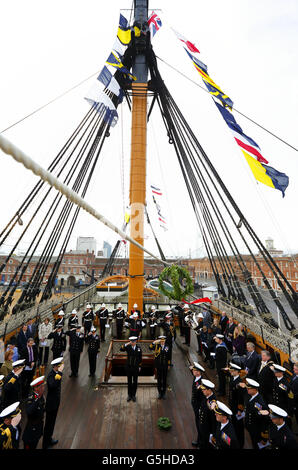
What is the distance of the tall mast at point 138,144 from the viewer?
13234mm

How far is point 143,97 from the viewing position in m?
14.4

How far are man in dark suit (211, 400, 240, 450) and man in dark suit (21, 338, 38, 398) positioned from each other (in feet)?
16.3

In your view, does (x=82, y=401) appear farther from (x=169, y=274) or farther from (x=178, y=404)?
(x=169, y=274)

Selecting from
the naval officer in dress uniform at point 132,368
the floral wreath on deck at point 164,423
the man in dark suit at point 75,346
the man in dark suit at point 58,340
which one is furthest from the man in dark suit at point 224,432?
the man in dark suit at point 58,340

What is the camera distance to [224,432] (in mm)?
3244

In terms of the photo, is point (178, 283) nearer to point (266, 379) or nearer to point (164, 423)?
point (266, 379)

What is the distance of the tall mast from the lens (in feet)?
43.4

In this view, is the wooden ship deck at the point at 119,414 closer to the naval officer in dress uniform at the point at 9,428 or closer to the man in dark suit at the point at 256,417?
the man in dark suit at the point at 256,417

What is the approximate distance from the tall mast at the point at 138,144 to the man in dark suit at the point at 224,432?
9502mm

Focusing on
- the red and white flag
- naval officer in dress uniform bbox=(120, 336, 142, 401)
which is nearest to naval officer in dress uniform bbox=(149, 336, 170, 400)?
naval officer in dress uniform bbox=(120, 336, 142, 401)

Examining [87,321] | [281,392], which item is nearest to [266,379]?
[281,392]

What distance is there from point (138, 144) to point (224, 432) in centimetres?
1422

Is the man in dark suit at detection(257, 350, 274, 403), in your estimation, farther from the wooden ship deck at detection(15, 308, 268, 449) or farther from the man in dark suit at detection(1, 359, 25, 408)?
the man in dark suit at detection(1, 359, 25, 408)

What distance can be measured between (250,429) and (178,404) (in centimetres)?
212
